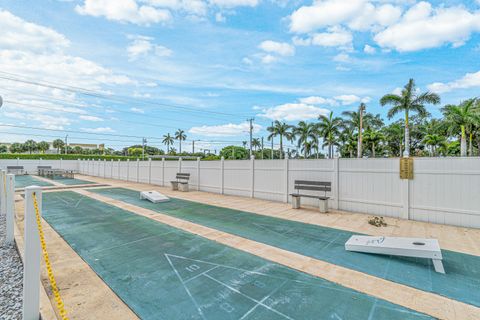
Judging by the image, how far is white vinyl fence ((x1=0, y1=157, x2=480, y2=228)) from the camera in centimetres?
601

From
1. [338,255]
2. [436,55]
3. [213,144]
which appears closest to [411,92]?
[436,55]

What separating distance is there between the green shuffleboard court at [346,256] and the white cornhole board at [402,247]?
0.12 metres

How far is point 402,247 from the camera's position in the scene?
3994 millimetres

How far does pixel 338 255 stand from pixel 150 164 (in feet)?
53.8

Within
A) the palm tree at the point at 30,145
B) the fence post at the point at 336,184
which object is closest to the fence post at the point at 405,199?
the fence post at the point at 336,184

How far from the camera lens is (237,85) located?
22875 mm

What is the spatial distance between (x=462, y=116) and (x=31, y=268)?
3132 cm

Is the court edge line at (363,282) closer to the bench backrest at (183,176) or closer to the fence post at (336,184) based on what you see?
the fence post at (336,184)

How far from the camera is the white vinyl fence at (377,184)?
6008 mm

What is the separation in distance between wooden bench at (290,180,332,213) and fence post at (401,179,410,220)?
2.12 metres

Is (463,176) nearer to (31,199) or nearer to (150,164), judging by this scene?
(31,199)

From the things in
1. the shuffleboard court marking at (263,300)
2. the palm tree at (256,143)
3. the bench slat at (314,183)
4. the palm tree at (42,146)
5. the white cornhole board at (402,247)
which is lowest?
the shuffleboard court marking at (263,300)

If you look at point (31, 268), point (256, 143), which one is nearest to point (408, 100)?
point (31, 268)

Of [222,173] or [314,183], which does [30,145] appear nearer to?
[222,173]
